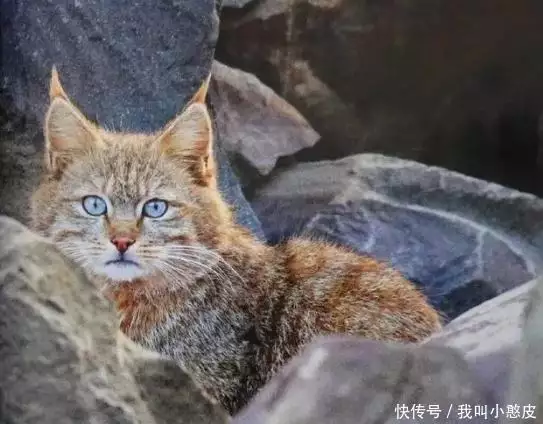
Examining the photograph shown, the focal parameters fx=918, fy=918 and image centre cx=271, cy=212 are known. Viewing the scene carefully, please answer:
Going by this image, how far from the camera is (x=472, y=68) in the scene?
1.13 m

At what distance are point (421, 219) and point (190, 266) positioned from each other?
0.94 feet

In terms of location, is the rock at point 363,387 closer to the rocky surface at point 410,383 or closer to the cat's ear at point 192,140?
the rocky surface at point 410,383

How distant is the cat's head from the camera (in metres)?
1.00

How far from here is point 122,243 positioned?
99 centimetres

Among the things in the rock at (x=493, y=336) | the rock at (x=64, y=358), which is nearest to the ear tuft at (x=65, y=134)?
the rock at (x=64, y=358)

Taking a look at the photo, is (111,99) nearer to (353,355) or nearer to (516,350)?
(353,355)

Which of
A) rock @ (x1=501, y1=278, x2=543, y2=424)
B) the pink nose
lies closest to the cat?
the pink nose

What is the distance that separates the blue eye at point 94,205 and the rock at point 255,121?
0.53 ft

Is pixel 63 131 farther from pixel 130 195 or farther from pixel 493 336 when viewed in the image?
pixel 493 336

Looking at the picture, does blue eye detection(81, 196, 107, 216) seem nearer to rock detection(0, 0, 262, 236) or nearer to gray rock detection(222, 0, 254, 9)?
rock detection(0, 0, 262, 236)

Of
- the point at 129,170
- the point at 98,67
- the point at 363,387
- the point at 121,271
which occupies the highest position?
the point at 98,67

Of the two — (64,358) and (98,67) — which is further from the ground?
(98,67)

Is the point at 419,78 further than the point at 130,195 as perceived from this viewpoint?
Yes

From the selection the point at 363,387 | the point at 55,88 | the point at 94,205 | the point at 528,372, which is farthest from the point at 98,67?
the point at 528,372
